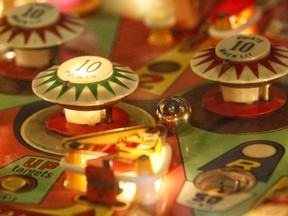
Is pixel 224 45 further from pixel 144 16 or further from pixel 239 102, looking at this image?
pixel 144 16

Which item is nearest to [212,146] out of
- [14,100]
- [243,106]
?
[243,106]

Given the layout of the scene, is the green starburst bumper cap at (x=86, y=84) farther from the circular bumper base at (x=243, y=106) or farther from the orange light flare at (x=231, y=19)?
the orange light flare at (x=231, y=19)

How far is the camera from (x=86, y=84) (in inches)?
39.8

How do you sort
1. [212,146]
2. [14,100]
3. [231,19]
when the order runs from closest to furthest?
[212,146]
[14,100]
[231,19]

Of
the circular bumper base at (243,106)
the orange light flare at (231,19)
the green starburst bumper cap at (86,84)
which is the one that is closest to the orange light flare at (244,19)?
the orange light flare at (231,19)

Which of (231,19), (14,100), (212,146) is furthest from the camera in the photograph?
(231,19)

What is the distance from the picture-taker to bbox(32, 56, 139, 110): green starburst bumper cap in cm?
100

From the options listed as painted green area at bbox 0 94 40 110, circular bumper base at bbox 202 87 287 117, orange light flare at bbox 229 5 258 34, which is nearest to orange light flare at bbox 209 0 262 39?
orange light flare at bbox 229 5 258 34

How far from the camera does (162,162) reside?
36.1 inches

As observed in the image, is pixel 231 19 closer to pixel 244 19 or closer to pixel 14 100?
pixel 244 19

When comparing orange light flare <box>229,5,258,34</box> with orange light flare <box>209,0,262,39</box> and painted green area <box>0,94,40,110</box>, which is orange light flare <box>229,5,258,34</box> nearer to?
orange light flare <box>209,0,262,39</box>

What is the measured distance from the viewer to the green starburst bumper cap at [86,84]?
1.00 meters

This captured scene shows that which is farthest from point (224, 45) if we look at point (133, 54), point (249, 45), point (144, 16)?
point (144, 16)

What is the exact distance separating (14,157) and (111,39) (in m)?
0.42
